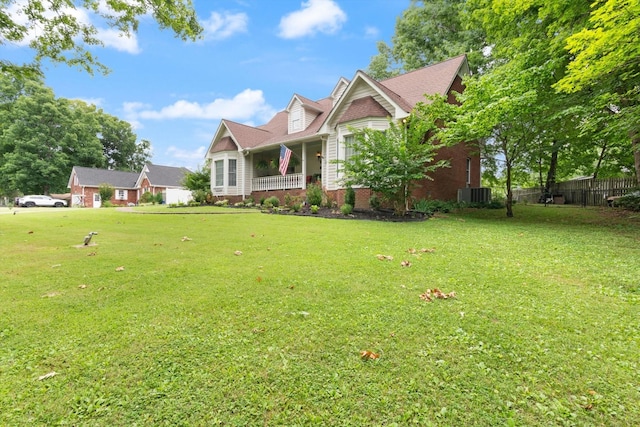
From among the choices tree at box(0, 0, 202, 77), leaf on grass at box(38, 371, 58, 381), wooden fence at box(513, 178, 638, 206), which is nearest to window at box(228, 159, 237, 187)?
tree at box(0, 0, 202, 77)

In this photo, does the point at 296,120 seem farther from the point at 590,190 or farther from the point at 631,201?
the point at 590,190

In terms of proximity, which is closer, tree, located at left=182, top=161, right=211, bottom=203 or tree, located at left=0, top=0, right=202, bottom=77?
tree, located at left=0, top=0, right=202, bottom=77

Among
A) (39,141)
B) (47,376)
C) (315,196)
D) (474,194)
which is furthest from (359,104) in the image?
(39,141)

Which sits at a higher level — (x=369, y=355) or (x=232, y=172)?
(x=232, y=172)

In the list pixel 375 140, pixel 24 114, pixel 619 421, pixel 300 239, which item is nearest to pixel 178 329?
pixel 619 421

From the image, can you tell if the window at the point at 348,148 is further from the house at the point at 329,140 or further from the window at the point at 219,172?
the window at the point at 219,172

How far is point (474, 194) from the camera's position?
15453 mm

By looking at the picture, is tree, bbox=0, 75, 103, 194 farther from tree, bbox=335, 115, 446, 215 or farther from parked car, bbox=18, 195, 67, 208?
tree, bbox=335, 115, 446, 215

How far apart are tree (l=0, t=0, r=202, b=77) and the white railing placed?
905cm

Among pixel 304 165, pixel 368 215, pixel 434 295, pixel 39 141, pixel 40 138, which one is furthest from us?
pixel 40 138

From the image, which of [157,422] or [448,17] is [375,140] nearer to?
[157,422]

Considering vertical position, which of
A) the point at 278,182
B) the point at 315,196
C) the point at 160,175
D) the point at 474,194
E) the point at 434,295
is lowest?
the point at 434,295

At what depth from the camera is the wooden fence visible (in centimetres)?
1495

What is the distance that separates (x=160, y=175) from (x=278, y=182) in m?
30.7
